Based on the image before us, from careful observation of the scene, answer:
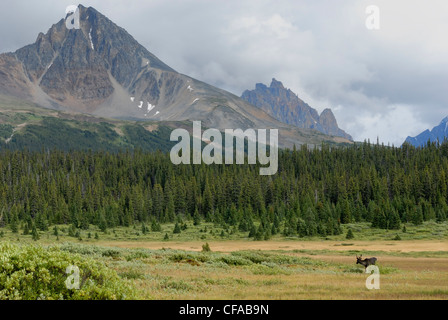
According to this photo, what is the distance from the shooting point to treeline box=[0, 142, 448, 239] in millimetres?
100000

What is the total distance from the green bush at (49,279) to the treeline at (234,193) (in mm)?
67290

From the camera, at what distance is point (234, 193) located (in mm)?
131250

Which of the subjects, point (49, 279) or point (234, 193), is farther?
point (234, 193)

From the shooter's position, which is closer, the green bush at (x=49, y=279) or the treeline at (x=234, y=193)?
the green bush at (x=49, y=279)

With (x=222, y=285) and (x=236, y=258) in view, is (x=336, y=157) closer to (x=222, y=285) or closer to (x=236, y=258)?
(x=236, y=258)

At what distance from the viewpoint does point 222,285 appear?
71.4ft

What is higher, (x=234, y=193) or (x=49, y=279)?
(x=234, y=193)

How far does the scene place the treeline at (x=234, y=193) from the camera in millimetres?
100000

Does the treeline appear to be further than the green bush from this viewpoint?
Yes

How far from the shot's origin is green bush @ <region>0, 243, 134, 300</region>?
44.3 feet

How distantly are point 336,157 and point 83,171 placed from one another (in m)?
109

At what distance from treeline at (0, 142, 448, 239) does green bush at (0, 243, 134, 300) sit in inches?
2649

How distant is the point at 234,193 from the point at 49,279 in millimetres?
118003
